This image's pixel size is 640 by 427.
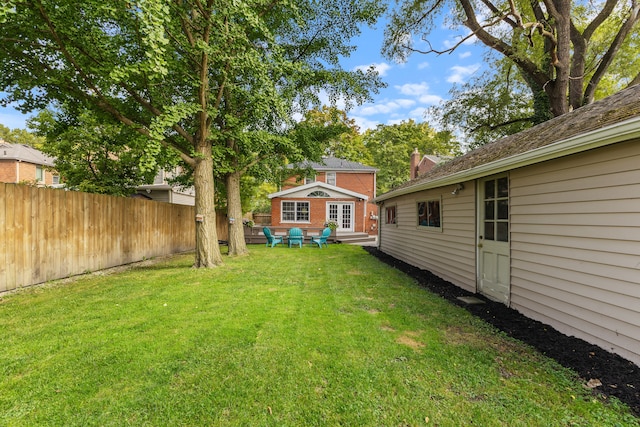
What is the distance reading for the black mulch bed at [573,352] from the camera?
2.43m

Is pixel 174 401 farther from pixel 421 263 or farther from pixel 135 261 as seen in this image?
pixel 135 261

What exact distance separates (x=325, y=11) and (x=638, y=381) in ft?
34.9

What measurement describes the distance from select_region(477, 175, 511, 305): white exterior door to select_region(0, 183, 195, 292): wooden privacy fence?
8.46m

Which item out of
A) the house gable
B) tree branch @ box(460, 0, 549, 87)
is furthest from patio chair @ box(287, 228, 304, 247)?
tree branch @ box(460, 0, 549, 87)

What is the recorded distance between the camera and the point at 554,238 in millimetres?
3689

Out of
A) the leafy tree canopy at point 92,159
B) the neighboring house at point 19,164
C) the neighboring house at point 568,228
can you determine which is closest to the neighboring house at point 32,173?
the neighboring house at point 19,164

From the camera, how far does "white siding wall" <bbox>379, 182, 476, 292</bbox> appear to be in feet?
18.4

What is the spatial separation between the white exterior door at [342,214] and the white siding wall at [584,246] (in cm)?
1502

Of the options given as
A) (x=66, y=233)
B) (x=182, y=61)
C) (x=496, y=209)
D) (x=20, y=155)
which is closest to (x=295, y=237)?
(x=182, y=61)

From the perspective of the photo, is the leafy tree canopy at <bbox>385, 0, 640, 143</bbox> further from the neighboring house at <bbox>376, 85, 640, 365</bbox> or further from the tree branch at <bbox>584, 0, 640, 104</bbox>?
the neighboring house at <bbox>376, 85, 640, 365</bbox>

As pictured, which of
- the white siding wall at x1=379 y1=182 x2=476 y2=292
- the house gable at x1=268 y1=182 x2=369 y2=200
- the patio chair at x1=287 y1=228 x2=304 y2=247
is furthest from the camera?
the house gable at x1=268 y1=182 x2=369 y2=200

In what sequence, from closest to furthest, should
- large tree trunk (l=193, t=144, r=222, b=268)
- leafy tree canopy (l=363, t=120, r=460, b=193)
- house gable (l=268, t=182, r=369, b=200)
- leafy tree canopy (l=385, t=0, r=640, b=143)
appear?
large tree trunk (l=193, t=144, r=222, b=268) → leafy tree canopy (l=385, t=0, r=640, b=143) → house gable (l=268, t=182, r=369, b=200) → leafy tree canopy (l=363, t=120, r=460, b=193)

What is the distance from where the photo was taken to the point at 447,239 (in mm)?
6465

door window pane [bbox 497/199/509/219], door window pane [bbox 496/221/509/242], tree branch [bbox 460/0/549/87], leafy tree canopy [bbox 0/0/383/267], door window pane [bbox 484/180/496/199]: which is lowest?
door window pane [bbox 496/221/509/242]
